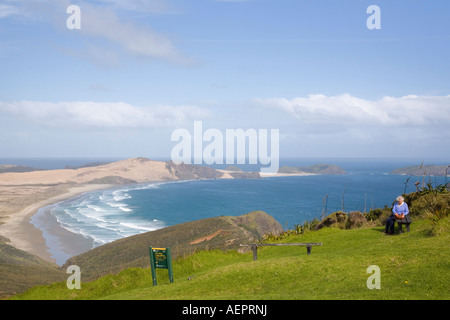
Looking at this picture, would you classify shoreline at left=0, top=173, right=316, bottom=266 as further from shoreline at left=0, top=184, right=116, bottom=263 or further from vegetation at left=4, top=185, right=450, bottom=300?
vegetation at left=4, top=185, right=450, bottom=300

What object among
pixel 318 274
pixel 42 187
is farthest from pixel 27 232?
pixel 42 187

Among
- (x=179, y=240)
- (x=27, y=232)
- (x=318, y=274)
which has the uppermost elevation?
(x=318, y=274)

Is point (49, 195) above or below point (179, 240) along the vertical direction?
below

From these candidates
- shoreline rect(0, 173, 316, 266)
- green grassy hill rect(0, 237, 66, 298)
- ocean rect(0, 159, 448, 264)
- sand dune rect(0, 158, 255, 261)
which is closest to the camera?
green grassy hill rect(0, 237, 66, 298)

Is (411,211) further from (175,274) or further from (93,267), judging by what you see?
(93,267)

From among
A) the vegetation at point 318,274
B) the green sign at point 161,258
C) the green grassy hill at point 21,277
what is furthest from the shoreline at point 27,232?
the green sign at point 161,258

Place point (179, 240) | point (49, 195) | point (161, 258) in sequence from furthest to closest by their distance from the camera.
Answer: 1. point (49, 195)
2. point (179, 240)
3. point (161, 258)

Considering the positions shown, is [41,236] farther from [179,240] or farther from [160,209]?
[160,209]

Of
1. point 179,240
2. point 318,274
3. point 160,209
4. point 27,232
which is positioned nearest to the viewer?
point 318,274

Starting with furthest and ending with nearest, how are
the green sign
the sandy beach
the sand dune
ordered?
the sand dune < the sandy beach < the green sign

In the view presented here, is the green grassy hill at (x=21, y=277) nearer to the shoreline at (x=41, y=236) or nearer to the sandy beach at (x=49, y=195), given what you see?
the shoreline at (x=41, y=236)

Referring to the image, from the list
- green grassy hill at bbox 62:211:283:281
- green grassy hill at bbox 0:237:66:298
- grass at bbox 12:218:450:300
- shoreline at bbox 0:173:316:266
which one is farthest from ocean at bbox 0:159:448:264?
grass at bbox 12:218:450:300
